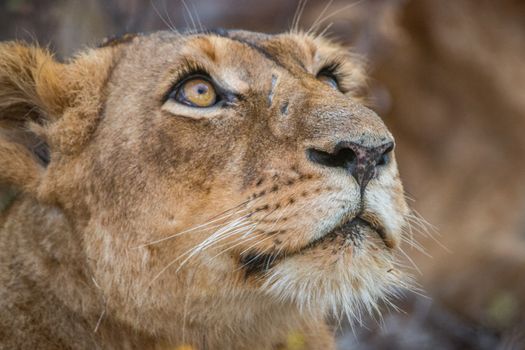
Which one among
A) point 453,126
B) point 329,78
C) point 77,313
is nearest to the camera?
point 77,313

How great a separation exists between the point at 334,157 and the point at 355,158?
91 mm

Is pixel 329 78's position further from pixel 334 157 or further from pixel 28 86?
pixel 28 86

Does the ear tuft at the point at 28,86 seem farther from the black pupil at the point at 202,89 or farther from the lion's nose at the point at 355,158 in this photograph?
the lion's nose at the point at 355,158

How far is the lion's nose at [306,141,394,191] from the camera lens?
3.23m

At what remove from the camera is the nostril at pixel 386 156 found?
132 inches

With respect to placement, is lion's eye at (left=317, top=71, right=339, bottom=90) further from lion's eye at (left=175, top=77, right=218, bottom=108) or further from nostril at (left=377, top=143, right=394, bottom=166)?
nostril at (left=377, top=143, right=394, bottom=166)

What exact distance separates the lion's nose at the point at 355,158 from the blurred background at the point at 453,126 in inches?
163

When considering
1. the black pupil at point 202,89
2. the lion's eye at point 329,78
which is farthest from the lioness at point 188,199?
the lion's eye at point 329,78

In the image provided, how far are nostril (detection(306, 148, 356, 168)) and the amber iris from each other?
0.64m

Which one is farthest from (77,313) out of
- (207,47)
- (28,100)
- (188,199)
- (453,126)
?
(453,126)

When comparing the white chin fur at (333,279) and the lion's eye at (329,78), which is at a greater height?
the lion's eye at (329,78)

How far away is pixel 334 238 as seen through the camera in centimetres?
329

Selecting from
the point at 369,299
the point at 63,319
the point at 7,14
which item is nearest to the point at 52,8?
the point at 7,14

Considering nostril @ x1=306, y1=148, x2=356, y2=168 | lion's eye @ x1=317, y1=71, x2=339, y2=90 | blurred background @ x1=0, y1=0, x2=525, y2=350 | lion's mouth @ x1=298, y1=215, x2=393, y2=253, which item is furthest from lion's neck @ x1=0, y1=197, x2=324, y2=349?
blurred background @ x1=0, y1=0, x2=525, y2=350
